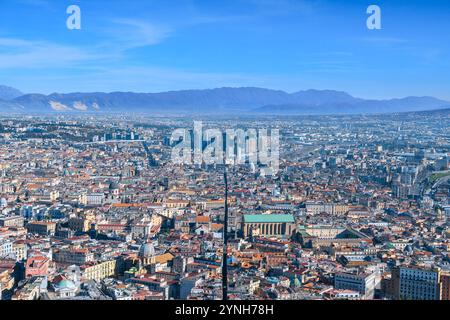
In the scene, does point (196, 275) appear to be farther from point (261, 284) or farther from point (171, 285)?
point (261, 284)

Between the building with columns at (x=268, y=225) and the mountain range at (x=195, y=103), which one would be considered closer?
the building with columns at (x=268, y=225)

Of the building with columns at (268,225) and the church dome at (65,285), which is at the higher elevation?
the church dome at (65,285)

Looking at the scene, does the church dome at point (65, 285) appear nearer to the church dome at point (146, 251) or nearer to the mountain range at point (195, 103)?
the church dome at point (146, 251)

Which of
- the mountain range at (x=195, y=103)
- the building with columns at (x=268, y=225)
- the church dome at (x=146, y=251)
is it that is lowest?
the building with columns at (x=268, y=225)

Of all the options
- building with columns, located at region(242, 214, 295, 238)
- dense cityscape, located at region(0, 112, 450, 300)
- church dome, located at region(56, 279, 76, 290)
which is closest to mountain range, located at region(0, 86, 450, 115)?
dense cityscape, located at region(0, 112, 450, 300)

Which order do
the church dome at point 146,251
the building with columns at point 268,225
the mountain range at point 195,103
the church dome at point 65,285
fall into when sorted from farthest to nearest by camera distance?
the mountain range at point 195,103
the building with columns at point 268,225
the church dome at point 146,251
the church dome at point 65,285

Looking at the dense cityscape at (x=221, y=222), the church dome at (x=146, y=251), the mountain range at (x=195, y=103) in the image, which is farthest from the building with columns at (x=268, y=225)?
the mountain range at (x=195, y=103)

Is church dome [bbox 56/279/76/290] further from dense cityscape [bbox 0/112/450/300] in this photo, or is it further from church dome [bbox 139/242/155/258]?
church dome [bbox 139/242/155/258]

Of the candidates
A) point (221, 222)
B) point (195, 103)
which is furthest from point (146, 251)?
point (195, 103)
